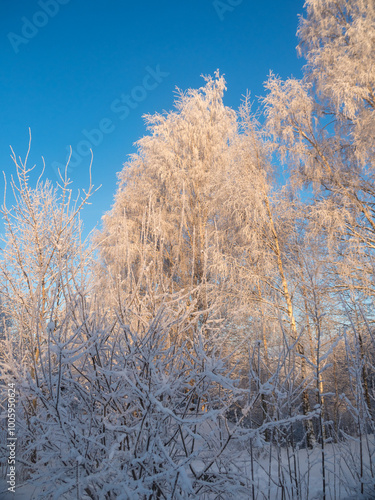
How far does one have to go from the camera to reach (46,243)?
450cm

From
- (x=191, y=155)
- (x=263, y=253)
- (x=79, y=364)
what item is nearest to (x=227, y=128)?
(x=191, y=155)

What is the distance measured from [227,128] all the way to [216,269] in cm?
621

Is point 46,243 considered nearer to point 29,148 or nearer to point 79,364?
point 29,148

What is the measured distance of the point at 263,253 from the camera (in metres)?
7.76

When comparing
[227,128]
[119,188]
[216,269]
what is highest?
[227,128]

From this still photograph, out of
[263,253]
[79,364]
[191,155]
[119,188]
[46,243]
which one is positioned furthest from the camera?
[119,188]

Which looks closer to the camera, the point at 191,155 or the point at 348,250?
the point at 348,250

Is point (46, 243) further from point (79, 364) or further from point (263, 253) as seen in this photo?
point (263, 253)

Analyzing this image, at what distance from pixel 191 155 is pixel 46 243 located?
755 cm

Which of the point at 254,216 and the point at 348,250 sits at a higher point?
the point at 254,216

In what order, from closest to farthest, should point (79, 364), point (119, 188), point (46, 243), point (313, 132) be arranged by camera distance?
point (79, 364) < point (46, 243) < point (313, 132) < point (119, 188)

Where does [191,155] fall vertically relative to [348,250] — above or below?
above

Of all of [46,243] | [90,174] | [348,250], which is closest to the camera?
[90,174]

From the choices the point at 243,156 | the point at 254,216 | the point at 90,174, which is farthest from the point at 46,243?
the point at 243,156
